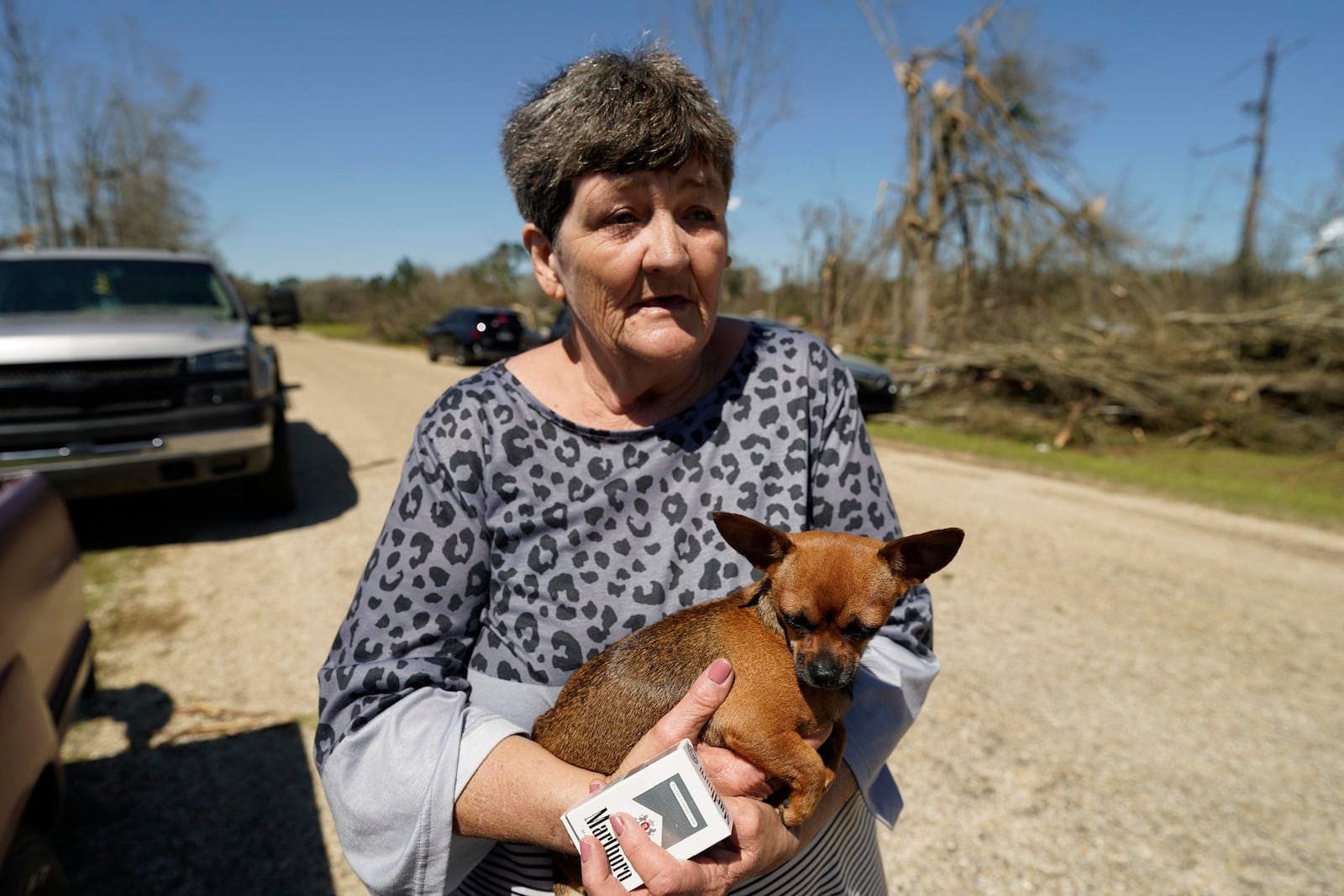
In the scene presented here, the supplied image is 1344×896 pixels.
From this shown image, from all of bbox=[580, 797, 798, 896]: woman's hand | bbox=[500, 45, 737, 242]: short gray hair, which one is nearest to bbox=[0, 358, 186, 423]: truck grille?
bbox=[500, 45, 737, 242]: short gray hair

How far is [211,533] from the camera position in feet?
22.7

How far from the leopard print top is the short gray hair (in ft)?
1.61

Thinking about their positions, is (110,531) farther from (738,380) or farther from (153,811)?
(738,380)

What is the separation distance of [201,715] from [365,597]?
3220 millimetres

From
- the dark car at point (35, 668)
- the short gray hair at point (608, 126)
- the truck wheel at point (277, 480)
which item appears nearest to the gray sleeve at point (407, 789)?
the short gray hair at point (608, 126)

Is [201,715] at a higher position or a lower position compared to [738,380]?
lower

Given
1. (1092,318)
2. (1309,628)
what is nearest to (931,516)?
(1309,628)

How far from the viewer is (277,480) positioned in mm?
7191

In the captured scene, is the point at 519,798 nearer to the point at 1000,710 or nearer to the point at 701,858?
the point at 701,858

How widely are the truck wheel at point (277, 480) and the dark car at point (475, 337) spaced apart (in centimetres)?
325

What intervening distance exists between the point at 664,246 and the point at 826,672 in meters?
0.97

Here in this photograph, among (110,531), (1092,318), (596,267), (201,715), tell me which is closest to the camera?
(596,267)

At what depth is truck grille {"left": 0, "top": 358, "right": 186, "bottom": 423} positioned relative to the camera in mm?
5465

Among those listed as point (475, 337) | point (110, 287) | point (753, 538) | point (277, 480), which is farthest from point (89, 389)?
point (475, 337)
